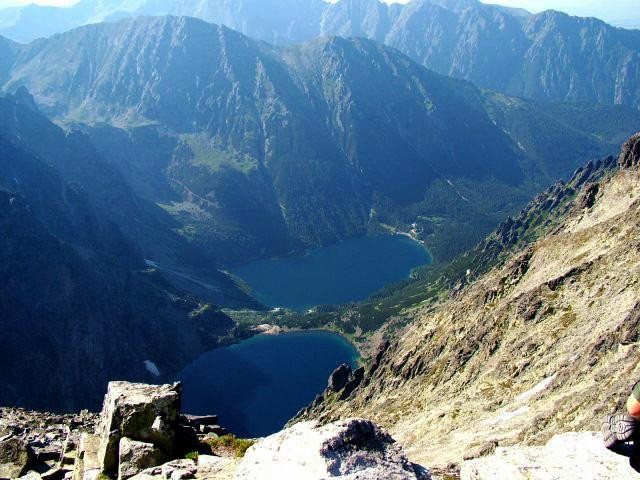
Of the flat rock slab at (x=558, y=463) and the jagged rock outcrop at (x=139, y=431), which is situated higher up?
the flat rock slab at (x=558, y=463)

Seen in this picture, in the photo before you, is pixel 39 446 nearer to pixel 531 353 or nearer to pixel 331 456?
pixel 331 456

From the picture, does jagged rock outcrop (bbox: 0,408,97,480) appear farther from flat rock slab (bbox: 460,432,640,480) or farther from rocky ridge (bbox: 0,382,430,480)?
flat rock slab (bbox: 460,432,640,480)

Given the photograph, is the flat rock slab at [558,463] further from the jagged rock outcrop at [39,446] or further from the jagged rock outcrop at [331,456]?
the jagged rock outcrop at [39,446]

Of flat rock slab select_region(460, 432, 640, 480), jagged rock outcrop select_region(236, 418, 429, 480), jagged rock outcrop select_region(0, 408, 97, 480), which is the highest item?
flat rock slab select_region(460, 432, 640, 480)

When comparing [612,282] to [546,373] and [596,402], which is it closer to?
[546,373]

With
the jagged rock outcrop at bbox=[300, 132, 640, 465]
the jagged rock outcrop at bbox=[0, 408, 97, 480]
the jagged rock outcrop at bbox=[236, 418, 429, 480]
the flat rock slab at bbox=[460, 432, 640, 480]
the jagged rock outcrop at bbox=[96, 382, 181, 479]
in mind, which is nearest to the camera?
the flat rock slab at bbox=[460, 432, 640, 480]

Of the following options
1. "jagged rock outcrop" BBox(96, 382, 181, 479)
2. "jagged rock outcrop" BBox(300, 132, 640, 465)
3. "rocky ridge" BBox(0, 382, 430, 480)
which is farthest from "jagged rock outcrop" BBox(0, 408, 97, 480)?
"jagged rock outcrop" BBox(300, 132, 640, 465)

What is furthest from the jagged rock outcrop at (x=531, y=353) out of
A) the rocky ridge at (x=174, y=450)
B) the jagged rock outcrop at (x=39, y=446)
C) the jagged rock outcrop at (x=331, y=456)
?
the jagged rock outcrop at (x=39, y=446)

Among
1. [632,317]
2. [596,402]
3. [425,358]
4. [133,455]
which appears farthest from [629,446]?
[425,358]
